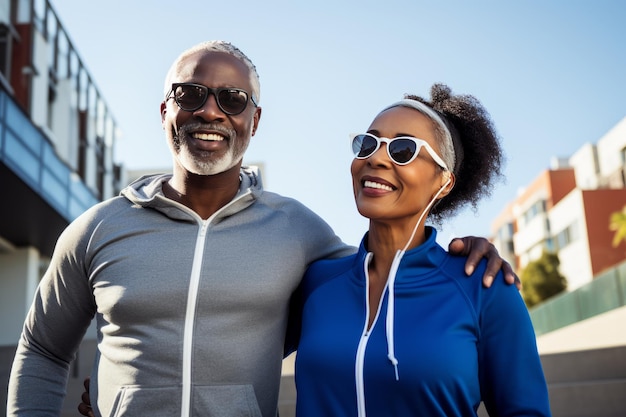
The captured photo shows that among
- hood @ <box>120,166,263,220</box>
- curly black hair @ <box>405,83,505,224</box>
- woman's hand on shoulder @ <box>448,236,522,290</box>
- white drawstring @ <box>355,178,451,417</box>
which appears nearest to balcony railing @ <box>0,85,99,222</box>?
hood @ <box>120,166,263,220</box>

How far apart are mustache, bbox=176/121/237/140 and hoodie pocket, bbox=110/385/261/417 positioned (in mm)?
1074

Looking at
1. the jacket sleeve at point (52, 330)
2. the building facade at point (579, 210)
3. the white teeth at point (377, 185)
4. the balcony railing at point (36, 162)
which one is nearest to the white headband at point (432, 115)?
the white teeth at point (377, 185)

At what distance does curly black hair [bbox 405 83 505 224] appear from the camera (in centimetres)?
326

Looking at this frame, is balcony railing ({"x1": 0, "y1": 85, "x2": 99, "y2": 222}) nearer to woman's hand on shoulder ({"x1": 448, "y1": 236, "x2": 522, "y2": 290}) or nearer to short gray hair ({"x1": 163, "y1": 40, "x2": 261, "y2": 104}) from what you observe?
short gray hair ({"x1": 163, "y1": 40, "x2": 261, "y2": 104})

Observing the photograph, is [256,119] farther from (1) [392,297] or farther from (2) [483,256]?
(2) [483,256]

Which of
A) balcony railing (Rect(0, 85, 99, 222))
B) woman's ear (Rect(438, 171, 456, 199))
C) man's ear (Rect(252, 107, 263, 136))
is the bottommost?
woman's ear (Rect(438, 171, 456, 199))

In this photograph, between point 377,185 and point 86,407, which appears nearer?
point 377,185

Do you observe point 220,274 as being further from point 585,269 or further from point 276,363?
point 585,269

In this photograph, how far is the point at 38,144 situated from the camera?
18.3 m

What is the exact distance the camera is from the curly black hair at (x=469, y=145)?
10.7 ft

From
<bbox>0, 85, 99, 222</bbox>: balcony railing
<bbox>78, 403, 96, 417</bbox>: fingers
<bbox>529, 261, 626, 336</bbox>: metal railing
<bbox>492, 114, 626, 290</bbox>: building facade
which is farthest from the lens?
<bbox>492, 114, 626, 290</bbox>: building facade

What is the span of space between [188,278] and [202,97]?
0.79 meters

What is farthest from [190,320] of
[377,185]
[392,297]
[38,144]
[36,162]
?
[38,144]

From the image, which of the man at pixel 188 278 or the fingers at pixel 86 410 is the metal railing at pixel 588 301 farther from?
the fingers at pixel 86 410
